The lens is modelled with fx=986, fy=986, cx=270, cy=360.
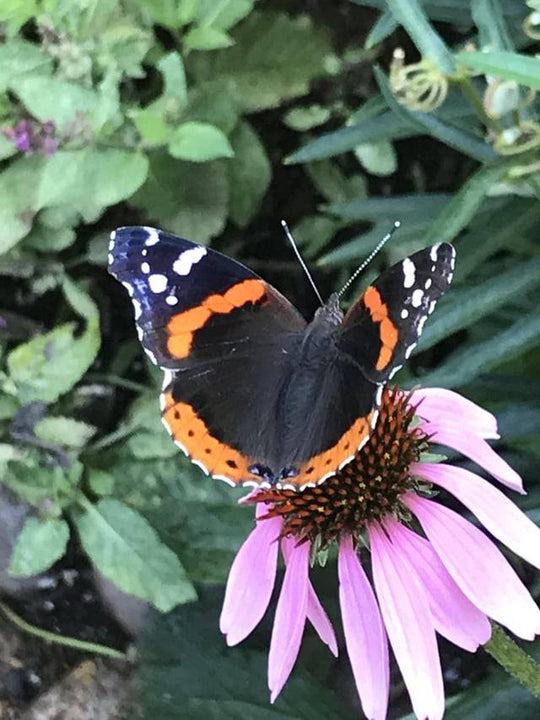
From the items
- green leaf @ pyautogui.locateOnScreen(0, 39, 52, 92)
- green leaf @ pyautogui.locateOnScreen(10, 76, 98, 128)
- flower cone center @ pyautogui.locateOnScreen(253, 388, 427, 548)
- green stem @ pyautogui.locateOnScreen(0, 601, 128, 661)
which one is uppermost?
green leaf @ pyautogui.locateOnScreen(0, 39, 52, 92)

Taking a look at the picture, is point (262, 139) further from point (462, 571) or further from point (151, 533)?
point (462, 571)

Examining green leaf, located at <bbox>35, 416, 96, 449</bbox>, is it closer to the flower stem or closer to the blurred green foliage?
the blurred green foliage

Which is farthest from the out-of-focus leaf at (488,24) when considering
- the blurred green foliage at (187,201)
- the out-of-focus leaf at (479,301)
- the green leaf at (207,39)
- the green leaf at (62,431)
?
the green leaf at (62,431)

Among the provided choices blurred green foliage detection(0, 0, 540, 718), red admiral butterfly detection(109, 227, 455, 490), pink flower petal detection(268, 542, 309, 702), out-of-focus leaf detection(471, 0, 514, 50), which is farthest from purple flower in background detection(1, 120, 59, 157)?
pink flower petal detection(268, 542, 309, 702)

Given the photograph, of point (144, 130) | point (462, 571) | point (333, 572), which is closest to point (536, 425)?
point (333, 572)

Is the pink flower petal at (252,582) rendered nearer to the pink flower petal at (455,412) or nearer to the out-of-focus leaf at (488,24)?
the pink flower petal at (455,412)
